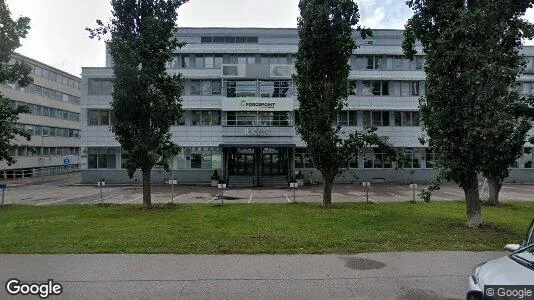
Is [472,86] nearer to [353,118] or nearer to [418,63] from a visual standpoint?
[353,118]

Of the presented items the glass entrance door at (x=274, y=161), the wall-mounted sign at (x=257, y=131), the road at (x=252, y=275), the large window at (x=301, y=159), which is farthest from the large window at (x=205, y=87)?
the road at (x=252, y=275)

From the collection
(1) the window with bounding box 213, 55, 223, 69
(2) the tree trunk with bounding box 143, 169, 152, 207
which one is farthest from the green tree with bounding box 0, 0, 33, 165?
(1) the window with bounding box 213, 55, 223, 69

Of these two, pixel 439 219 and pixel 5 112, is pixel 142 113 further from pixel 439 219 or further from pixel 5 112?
pixel 439 219

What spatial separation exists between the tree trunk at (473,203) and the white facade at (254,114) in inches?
897

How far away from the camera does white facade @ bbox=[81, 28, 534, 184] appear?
119ft

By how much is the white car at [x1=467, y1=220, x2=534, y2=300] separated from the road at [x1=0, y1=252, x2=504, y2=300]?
1404 millimetres

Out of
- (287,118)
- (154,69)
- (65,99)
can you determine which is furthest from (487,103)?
(65,99)

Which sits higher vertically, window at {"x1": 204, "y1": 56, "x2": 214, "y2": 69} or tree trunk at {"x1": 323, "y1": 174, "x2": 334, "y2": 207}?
window at {"x1": 204, "y1": 56, "x2": 214, "y2": 69}

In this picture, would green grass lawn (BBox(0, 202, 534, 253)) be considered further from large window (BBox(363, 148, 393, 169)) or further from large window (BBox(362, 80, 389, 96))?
large window (BBox(362, 80, 389, 96))

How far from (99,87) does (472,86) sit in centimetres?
3620

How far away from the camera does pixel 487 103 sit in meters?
11.4

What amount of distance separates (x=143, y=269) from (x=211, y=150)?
31.1 metres

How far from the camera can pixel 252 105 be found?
36188 mm

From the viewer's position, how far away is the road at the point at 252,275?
6480mm
